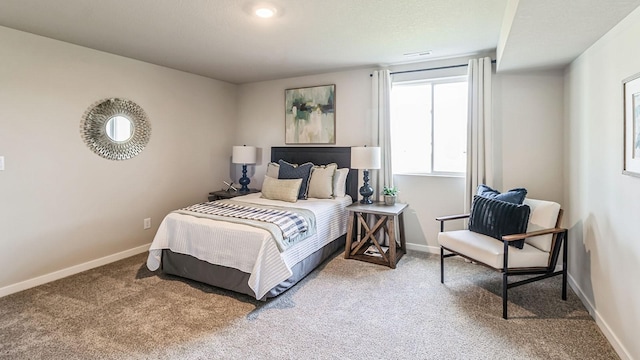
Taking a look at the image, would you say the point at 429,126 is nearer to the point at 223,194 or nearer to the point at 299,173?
the point at 299,173

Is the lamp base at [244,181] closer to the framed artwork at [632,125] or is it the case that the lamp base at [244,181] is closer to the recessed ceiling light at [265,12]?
the recessed ceiling light at [265,12]

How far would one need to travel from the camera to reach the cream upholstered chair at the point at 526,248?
2469mm

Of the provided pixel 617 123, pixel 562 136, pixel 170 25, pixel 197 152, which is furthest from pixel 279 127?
pixel 617 123

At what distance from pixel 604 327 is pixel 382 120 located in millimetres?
2741

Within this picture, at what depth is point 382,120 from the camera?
13.1 feet

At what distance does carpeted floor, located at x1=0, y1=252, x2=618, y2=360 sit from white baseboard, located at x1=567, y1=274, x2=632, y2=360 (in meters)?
0.04

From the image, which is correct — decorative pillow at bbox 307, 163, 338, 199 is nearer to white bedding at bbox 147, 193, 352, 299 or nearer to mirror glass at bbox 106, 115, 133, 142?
white bedding at bbox 147, 193, 352, 299

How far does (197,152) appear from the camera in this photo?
4637mm

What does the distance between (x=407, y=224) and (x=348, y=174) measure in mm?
980

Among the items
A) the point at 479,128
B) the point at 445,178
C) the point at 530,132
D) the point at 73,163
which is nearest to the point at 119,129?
the point at 73,163

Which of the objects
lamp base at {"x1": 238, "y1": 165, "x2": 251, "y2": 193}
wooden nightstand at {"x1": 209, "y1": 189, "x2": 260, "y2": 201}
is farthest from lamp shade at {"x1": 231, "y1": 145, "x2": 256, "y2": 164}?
wooden nightstand at {"x1": 209, "y1": 189, "x2": 260, "y2": 201}

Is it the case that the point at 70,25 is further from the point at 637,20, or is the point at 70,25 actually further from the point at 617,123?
the point at 617,123

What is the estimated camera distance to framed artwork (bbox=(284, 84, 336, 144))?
14.5ft

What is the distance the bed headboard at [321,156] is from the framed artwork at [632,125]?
8.83 ft
